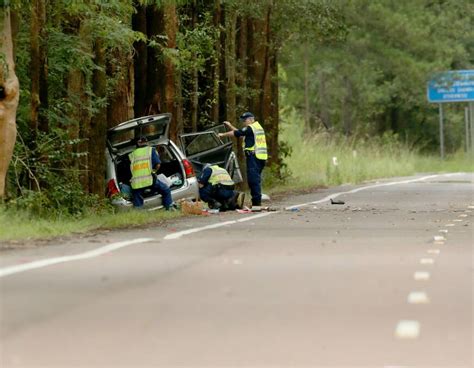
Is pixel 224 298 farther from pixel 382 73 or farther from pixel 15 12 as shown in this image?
pixel 382 73

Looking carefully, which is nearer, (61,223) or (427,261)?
(427,261)

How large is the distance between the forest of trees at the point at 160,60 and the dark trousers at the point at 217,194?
73.2 inches

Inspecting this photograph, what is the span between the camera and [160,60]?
2839 cm

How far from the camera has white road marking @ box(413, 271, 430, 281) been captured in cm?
1130

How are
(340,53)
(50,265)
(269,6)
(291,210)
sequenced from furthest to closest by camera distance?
(340,53) → (269,6) → (291,210) → (50,265)

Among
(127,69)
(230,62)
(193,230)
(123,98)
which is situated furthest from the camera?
(230,62)

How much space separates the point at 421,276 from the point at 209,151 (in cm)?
1615

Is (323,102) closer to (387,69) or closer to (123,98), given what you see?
(387,69)

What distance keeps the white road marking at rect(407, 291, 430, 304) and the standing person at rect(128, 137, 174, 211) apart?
13455 mm

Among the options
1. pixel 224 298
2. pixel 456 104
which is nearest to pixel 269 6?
pixel 224 298

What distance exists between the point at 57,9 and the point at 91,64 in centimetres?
108

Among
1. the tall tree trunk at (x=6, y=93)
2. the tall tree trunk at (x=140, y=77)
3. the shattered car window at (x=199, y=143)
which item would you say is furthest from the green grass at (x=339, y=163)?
the tall tree trunk at (x=6, y=93)

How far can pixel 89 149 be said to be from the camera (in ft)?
80.7

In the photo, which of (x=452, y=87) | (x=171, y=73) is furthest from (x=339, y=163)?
(x=171, y=73)
